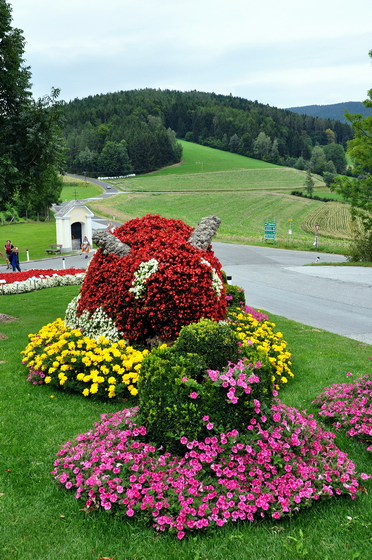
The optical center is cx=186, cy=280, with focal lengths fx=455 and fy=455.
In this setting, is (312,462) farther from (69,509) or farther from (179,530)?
(69,509)

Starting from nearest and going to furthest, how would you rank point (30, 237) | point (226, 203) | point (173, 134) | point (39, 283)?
point (39, 283) < point (30, 237) < point (226, 203) < point (173, 134)

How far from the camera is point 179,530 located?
3.90 metres

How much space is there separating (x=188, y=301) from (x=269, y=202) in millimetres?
79364

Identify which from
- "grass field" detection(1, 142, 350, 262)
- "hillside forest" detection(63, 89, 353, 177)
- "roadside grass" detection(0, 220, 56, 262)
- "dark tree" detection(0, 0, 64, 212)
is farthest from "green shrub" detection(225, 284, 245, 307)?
"hillside forest" detection(63, 89, 353, 177)

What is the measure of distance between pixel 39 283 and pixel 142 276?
14140mm

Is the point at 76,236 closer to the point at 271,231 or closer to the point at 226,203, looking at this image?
the point at 271,231

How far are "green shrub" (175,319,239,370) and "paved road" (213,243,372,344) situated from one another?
7.15 meters

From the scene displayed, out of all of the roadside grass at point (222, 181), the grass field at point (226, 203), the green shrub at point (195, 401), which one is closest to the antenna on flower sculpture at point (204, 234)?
the green shrub at point (195, 401)

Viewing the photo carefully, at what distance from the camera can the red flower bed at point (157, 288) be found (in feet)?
24.7

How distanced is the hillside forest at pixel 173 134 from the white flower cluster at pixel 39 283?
85.5 metres

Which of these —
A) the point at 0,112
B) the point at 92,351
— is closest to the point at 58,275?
the point at 0,112

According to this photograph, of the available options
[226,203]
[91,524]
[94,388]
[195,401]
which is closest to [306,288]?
[94,388]

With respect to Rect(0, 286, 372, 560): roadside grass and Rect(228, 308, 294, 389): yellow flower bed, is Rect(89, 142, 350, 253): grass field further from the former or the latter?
Rect(0, 286, 372, 560): roadside grass

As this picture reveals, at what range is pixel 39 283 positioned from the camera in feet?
67.0
